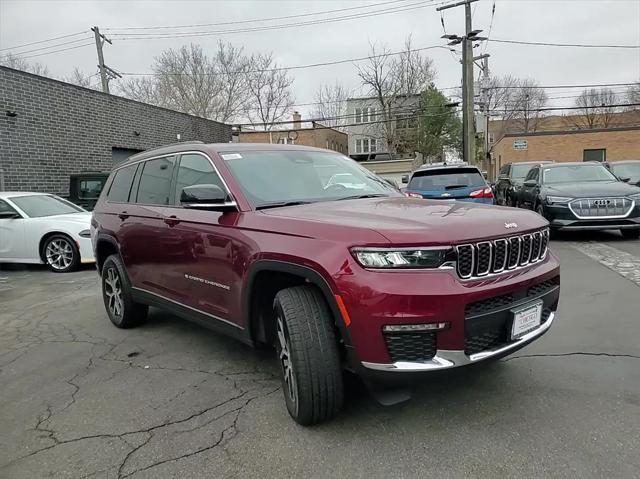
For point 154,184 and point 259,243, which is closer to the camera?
point 259,243

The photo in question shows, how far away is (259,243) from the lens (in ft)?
9.95

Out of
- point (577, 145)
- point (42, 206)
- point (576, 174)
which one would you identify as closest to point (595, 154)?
point (577, 145)

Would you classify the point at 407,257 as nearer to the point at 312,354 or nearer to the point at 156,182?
the point at 312,354

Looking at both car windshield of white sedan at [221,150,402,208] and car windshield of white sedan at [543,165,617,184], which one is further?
car windshield of white sedan at [543,165,617,184]

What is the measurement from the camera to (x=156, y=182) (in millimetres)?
4445

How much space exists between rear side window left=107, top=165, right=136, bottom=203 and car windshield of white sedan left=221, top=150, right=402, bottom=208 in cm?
174

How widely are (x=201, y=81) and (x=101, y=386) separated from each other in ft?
127

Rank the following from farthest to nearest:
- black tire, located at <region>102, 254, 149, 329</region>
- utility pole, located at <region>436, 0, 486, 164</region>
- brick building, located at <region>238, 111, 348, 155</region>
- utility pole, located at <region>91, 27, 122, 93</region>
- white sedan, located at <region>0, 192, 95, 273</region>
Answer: brick building, located at <region>238, 111, 348, 155</region> < utility pole, located at <region>91, 27, 122, 93</region> < utility pole, located at <region>436, 0, 486, 164</region> < white sedan, located at <region>0, 192, 95, 273</region> < black tire, located at <region>102, 254, 149, 329</region>

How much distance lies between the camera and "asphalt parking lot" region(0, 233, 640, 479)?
2533 millimetres

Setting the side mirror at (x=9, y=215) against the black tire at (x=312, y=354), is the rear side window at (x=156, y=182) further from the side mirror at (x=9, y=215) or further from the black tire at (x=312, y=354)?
the side mirror at (x=9, y=215)

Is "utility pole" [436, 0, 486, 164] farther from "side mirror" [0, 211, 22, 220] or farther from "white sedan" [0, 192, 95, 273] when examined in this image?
"side mirror" [0, 211, 22, 220]

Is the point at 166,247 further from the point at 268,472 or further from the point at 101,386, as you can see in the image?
the point at 268,472

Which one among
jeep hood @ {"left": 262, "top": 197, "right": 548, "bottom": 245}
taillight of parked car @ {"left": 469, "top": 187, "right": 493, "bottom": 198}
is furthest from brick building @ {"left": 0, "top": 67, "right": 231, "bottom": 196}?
jeep hood @ {"left": 262, "top": 197, "right": 548, "bottom": 245}

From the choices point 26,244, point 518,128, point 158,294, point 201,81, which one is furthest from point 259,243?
point 518,128
